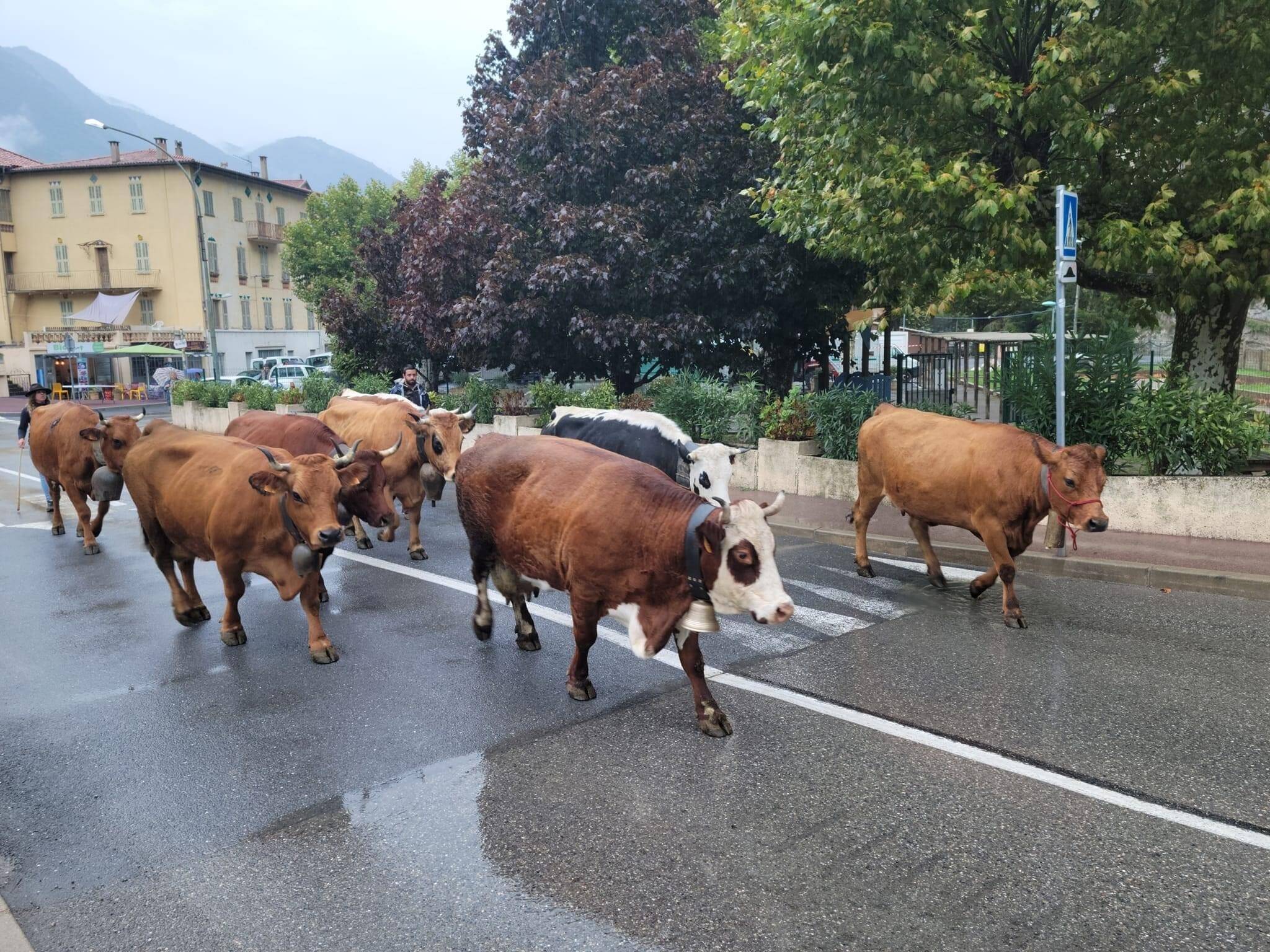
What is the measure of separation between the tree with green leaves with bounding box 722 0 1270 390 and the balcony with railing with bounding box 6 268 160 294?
53.3 metres

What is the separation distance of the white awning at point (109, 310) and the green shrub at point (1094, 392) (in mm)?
49044

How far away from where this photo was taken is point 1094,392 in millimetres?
11508

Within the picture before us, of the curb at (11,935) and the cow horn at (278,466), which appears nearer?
the curb at (11,935)

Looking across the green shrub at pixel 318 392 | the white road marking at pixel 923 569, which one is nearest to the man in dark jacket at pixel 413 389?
the green shrub at pixel 318 392

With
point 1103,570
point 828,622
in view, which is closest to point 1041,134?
point 1103,570

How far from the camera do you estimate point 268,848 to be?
14.5 ft

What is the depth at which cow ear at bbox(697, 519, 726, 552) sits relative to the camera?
522 centimetres

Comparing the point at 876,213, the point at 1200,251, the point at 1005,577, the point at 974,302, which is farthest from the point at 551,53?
the point at 974,302

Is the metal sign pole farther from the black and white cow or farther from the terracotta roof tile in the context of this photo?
the terracotta roof tile

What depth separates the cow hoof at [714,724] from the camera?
18.2 feet

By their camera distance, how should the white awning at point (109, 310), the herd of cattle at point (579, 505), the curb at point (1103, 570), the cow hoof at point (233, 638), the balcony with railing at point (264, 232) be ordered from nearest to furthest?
the herd of cattle at point (579, 505) < the cow hoof at point (233, 638) < the curb at point (1103, 570) < the white awning at point (109, 310) < the balcony with railing at point (264, 232)

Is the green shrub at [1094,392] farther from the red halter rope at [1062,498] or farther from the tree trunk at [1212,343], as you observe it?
the red halter rope at [1062,498]

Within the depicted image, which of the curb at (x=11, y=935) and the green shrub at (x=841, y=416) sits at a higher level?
the green shrub at (x=841, y=416)

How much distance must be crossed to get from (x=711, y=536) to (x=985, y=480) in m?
3.60
